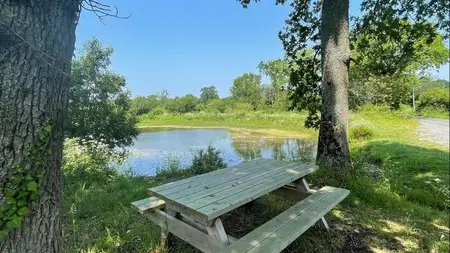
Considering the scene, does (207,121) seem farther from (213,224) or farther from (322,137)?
(213,224)

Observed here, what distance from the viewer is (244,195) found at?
184 cm

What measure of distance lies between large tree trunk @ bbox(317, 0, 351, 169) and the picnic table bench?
1.16 metres

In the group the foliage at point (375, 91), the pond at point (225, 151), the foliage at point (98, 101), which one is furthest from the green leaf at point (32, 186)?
the foliage at point (375, 91)

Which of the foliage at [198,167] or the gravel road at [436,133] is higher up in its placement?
the foliage at [198,167]

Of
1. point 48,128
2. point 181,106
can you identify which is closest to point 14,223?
point 48,128

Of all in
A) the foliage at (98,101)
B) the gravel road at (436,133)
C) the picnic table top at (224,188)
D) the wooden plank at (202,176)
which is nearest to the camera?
the picnic table top at (224,188)

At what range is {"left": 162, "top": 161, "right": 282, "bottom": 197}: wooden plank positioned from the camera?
1.94 m

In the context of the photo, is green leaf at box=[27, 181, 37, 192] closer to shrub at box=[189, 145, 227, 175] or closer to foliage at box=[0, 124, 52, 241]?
foliage at box=[0, 124, 52, 241]

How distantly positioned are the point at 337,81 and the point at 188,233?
2.92 m

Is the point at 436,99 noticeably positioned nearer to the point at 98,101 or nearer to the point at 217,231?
the point at 98,101

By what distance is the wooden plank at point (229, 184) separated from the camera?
182cm

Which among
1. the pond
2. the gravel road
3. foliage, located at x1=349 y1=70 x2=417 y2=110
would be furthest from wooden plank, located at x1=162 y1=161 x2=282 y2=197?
foliage, located at x1=349 y1=70 x2=417 y2=110

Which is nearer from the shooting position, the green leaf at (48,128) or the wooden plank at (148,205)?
the green leaf at (48,128)

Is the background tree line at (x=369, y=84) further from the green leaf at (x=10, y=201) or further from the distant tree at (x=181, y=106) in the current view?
the green leaf at (x=10, y=201)
